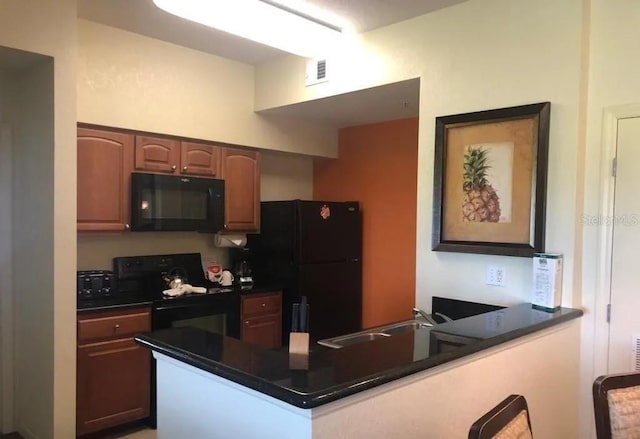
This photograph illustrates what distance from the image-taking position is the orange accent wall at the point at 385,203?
167 inches

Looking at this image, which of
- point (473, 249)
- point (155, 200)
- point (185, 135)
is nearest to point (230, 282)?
point (155, 200)

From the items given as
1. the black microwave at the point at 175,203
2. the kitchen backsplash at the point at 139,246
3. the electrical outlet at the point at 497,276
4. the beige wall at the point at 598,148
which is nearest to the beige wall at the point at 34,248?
the kitchen backsplash at the point at 139,246

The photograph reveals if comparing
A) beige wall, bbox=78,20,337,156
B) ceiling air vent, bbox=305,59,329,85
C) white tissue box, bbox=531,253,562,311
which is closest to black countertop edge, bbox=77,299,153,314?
beige wall, bbox=78,20,337,156

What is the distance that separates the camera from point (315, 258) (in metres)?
4.11

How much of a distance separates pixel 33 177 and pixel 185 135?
1043mm

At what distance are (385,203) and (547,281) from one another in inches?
83.9

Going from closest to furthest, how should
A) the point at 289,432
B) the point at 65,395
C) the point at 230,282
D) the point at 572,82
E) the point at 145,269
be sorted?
the point at 289,432 < the point at 572,82 < the point at 65,395 < the point at 145,269 < the point at 230,282

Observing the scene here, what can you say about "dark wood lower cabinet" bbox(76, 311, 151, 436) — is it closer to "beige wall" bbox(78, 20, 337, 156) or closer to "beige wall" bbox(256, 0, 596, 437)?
"beige wall" bbox(78, 20, 337, 156)

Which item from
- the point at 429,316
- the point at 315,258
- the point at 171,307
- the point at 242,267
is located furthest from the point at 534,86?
the point at 242,267

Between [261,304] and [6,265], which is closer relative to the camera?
[6,265]

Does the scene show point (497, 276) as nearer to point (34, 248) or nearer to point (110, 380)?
point (110, 380)

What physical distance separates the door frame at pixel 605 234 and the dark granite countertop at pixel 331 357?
546 mm

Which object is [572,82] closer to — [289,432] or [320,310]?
[289,432]

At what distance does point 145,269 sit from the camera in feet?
12.4
